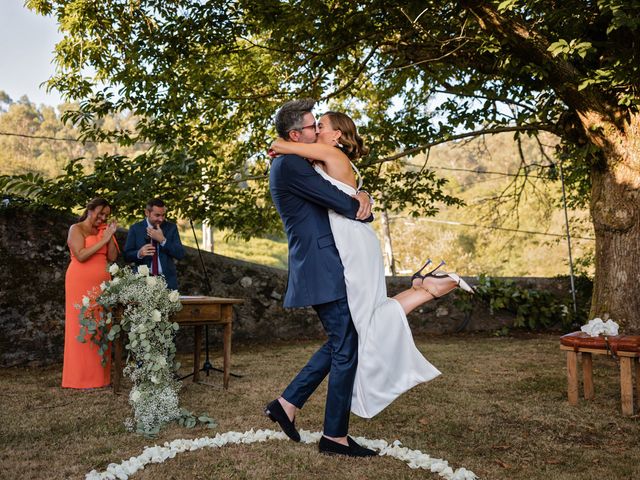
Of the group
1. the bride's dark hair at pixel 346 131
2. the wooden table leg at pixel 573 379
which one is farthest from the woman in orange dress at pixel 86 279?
the wooden table leg at pixel 573 379

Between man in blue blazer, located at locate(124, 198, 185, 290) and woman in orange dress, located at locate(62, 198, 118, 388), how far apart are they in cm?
24

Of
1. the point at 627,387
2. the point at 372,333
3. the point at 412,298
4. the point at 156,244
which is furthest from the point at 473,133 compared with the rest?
the point at 372,333

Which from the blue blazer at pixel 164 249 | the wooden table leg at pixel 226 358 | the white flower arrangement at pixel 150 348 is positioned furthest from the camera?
the blue blazer at pixel 164 249

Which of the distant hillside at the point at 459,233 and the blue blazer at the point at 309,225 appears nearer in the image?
the blue blazer at the point at 309,225

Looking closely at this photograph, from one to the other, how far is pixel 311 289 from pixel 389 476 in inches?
39.4

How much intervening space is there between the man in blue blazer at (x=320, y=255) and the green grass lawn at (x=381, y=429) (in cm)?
28

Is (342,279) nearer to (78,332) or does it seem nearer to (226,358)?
(226,358)

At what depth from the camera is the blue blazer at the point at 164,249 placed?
5688 millimetres

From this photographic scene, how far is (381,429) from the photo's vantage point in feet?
12.7

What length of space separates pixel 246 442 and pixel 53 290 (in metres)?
4.58

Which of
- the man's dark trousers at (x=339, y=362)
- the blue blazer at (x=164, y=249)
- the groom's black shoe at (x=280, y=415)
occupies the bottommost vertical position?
the groom's black shoe at (x=280, y=415)

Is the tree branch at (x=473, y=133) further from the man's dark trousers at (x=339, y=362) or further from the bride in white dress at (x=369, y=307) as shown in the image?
the man's dark trousers at (x=339, y=362)

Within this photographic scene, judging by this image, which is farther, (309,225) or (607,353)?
(607,353)

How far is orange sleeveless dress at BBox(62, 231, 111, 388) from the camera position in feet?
17.8
